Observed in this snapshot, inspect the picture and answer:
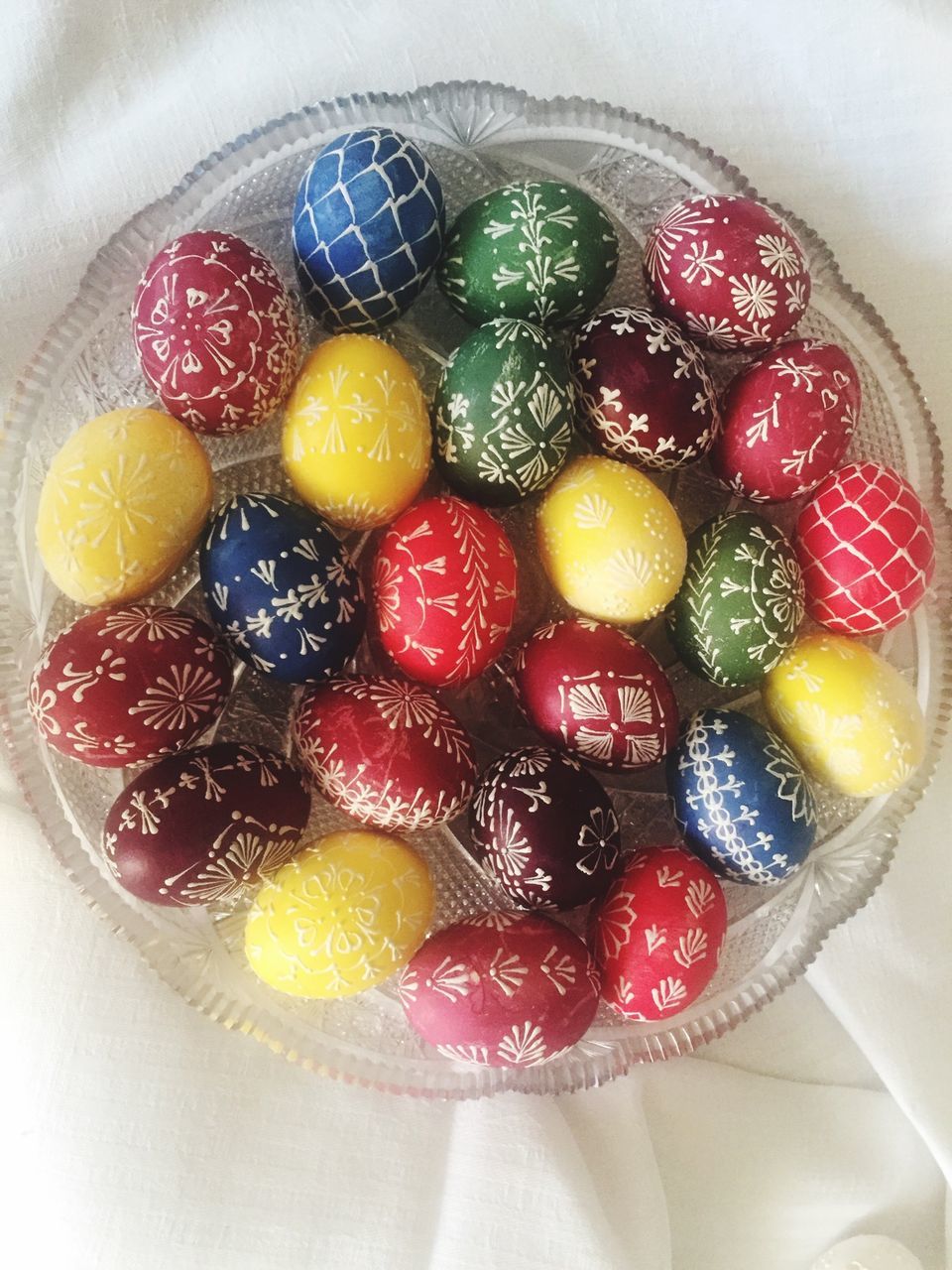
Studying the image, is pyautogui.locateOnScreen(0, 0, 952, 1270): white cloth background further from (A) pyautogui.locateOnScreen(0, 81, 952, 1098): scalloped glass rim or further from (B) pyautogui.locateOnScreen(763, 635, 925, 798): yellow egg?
(B) pyautogui.locateOnScreen(763, 635, 925, 798): yellow egg

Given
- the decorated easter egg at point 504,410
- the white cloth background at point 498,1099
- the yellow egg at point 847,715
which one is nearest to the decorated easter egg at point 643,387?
the decorated easter egg at point 504,410

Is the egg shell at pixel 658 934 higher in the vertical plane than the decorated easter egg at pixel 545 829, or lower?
lower

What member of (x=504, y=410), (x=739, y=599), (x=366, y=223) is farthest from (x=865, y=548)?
(x=366, y=223)

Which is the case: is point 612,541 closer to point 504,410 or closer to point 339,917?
point 504,410

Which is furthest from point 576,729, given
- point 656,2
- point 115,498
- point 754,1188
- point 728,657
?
point 656,2

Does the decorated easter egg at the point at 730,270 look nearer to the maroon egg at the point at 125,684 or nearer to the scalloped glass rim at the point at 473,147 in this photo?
the scalloped glass rim at the point at 473,147

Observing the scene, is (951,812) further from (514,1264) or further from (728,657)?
(514,1264)

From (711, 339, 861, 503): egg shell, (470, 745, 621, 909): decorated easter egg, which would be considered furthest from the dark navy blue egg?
(711, 339, 861, 503): egg shell
